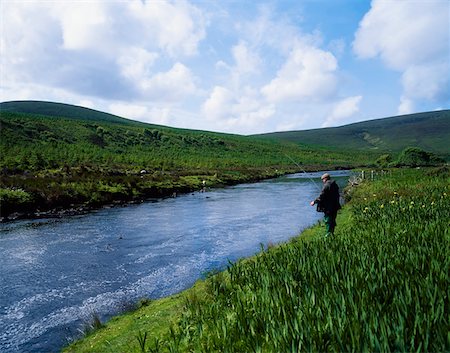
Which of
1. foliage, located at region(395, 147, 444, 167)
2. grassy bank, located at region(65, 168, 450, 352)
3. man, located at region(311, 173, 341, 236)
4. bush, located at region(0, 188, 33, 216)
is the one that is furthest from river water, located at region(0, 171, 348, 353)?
foliage, located at region(395, 147, 444, 167)

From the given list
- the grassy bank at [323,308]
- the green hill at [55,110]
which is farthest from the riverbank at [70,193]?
the green hill at [55,110]

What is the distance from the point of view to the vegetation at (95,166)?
2869cm

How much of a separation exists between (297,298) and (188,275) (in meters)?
8.50

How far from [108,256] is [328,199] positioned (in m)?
9.64

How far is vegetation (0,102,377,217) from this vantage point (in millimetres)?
28688

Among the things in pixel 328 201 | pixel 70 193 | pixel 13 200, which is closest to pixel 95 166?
pixel 70 193

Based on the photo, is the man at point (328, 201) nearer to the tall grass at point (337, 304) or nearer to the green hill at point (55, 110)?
the tall grass at point (337, 304)

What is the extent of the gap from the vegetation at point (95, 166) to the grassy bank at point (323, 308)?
711 cm

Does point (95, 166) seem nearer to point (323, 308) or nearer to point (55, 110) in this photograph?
point (323, 308)

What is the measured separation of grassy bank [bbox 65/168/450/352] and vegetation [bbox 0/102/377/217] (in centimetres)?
711

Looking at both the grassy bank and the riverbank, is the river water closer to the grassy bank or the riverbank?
the grassy bank

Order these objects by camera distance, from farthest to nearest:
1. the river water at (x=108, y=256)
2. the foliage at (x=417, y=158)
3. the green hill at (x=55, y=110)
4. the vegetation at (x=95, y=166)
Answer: the green hill at (x=55, y=110)
the foliage at (x=417, y=158)
the vegetation at (x=95, y=166)
the river water at (x=108, y=256)

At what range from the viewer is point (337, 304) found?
491 cm

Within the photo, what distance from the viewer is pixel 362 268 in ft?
20.6
